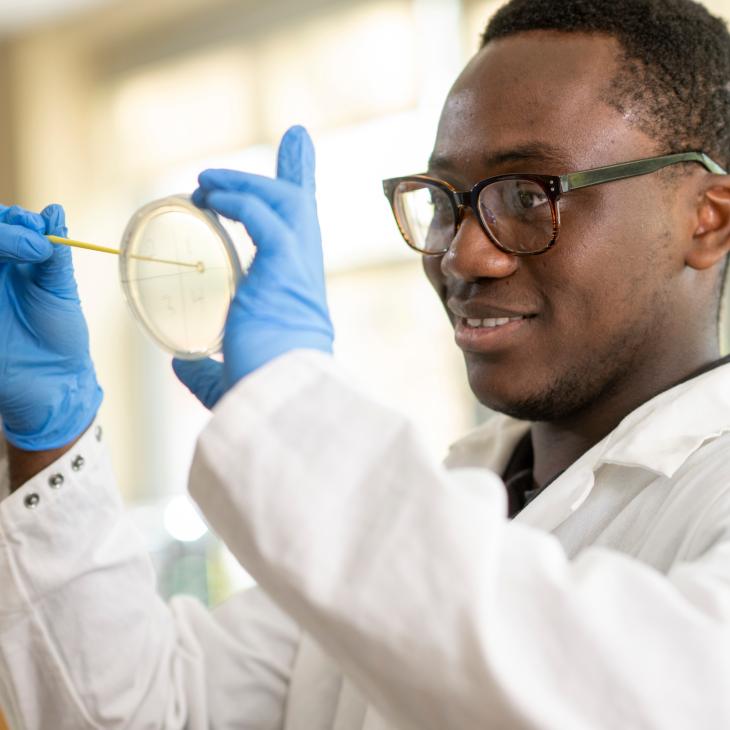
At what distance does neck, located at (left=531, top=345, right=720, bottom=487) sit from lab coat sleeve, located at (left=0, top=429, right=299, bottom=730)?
0.55 m

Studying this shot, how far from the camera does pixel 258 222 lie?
91cm

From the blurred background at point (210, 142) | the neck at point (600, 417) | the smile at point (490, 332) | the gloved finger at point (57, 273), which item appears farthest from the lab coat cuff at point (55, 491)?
the blurred background at point (210, 142)

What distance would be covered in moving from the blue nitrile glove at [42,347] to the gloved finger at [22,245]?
3 centimetres

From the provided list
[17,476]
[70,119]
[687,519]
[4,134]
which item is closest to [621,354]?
[687,519]

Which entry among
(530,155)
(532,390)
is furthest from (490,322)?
(530,155)

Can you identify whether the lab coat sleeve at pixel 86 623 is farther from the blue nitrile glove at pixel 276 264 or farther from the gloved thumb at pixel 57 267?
the blue nitrile glove at pixel 276 264

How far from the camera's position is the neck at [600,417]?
1278 mm

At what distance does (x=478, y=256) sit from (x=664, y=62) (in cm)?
37

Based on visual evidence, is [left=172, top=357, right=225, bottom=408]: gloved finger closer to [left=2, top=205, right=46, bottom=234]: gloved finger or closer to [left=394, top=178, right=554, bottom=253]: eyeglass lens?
[left=2, top=205, right=46, bottom=234]: gloved finger

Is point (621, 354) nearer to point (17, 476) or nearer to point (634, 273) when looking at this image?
point (634, 273)

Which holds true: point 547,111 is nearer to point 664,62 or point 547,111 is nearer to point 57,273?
point 664,62

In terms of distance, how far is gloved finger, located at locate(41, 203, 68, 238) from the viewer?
115 cm

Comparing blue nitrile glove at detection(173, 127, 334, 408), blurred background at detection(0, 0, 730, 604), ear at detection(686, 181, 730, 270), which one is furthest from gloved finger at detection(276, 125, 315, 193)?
blurred background at detection(0, 0, 730, 604)

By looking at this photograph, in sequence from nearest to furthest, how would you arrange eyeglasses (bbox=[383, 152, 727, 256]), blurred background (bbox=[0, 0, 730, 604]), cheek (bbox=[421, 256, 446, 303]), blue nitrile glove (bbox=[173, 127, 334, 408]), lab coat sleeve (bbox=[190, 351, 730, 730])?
1. lab coat sleeve (bbox=[190, 351, 730, 730])
2. blue nitrile glove (bbox=[173, 127, 334, 408])
3. eyeglasses (bbox=[383, 152, 727, 256])
4. cheek (bbox=[421, 256, 446, 303])
5. blurred background (bbox=[0, 0, 730, 604])
